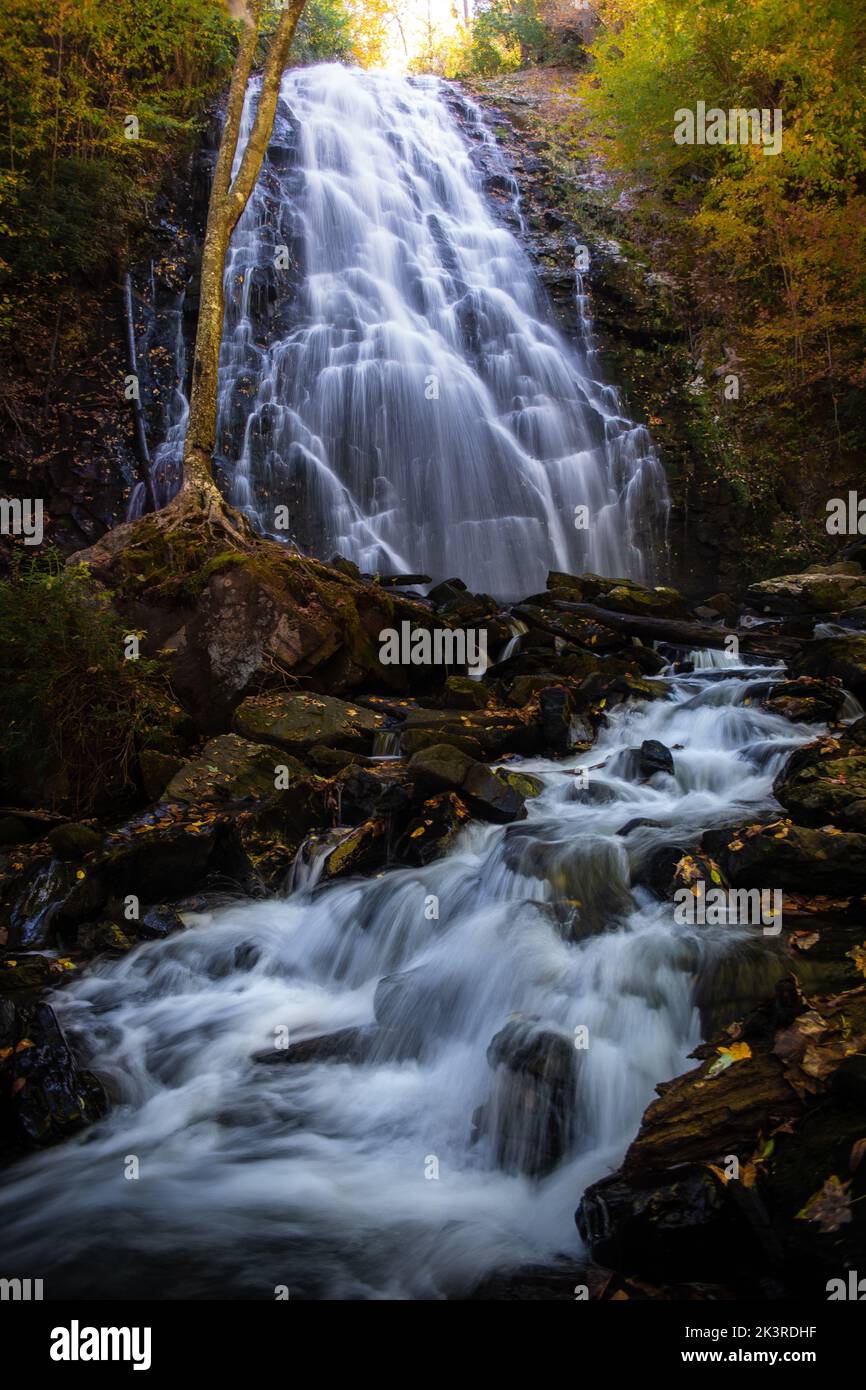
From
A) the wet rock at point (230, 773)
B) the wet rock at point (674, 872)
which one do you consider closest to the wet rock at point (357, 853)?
the wet rock at point (230, 773)

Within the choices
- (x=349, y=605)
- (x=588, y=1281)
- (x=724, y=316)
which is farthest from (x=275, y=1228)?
(x=724, y=316)

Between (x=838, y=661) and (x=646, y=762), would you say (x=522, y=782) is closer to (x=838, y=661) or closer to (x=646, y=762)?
(x=646, y=762)

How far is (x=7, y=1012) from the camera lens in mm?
4055

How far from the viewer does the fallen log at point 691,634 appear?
9.78m

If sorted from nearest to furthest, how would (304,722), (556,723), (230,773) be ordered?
1. (230,773)
2. (304,722)
3. (556,723)

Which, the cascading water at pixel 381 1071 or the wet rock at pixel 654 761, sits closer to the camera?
the cascading water at pixel 381 1071

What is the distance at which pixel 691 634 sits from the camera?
10055mm

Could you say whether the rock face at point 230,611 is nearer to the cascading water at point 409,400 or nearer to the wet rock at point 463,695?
the wet rock at point 463,695

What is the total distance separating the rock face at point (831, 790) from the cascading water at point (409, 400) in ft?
29.6

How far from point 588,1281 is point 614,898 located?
242cm

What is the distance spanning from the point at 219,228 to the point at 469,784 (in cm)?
847

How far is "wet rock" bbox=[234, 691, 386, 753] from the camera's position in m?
7.40

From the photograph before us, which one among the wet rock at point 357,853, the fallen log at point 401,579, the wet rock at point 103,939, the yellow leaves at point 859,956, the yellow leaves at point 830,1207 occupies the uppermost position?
the fallen log at point 401,579

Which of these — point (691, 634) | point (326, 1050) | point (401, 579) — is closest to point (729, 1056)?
point (326, 1050)
